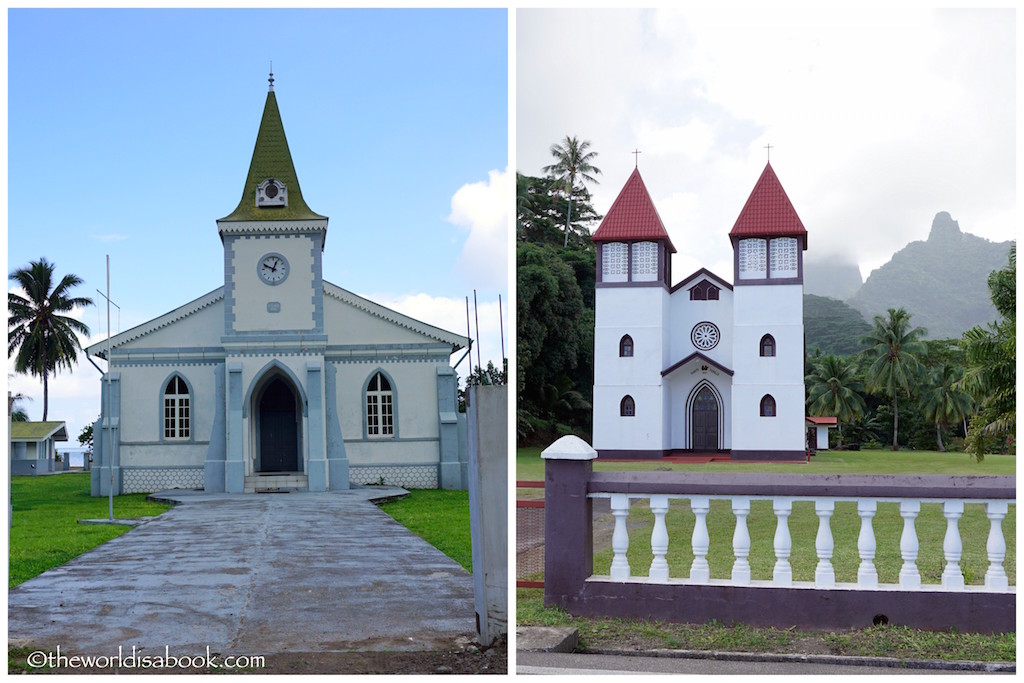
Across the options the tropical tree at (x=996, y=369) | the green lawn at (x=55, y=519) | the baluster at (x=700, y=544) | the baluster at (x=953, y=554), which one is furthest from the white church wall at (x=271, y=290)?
the baluster at (x=953, y=554)

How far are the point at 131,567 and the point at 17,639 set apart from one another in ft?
9.35

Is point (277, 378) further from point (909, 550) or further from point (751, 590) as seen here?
point (909, 550)

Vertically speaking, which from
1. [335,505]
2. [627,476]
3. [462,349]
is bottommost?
[335,505]

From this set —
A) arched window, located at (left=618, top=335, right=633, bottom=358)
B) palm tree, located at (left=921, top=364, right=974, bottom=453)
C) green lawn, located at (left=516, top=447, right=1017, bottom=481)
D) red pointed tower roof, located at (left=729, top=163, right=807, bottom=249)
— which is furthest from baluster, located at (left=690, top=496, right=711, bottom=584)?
palm tree, located at (left=921, top=364, right=974, bottom=453)

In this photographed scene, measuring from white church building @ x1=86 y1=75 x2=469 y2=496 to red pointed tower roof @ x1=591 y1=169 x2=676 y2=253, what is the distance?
1162 centimetres

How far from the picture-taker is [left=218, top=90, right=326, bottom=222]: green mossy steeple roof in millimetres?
17625

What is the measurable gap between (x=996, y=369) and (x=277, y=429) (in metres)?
12.2

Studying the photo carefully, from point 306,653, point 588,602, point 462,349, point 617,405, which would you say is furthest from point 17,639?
point 617,405

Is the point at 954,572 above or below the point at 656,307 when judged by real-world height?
below

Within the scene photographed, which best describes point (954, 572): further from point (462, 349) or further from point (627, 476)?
point (462, 349)

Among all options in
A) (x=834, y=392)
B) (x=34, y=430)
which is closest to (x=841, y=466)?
(x=834, y=392)

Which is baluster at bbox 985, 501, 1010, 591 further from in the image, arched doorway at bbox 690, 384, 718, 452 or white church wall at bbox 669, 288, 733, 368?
white church wall at bbox 669, 288, 733, 368

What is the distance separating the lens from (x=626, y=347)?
28109 millimetres

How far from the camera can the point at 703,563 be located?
14.4ft
